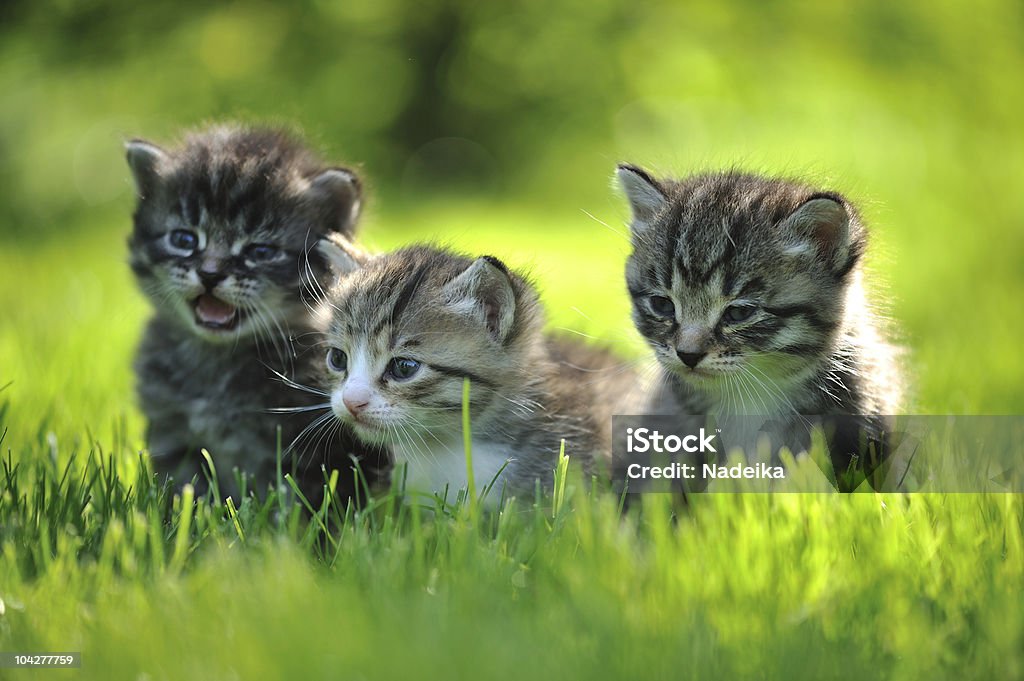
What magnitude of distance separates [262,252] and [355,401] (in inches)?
33.5

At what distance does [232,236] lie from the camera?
3580 millimetres

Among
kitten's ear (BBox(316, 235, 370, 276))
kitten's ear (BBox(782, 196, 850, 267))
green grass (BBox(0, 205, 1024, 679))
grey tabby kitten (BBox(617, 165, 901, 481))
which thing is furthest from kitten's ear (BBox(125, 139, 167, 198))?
kitten's ear (BBox(782, 196, 850, 267))

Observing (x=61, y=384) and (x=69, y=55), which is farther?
(x=69, y=55)

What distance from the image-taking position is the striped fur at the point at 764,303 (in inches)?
122

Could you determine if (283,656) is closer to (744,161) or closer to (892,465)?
(892,465)

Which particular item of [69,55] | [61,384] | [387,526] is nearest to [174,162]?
[61,384]

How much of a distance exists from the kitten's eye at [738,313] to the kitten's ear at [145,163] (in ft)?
6.93

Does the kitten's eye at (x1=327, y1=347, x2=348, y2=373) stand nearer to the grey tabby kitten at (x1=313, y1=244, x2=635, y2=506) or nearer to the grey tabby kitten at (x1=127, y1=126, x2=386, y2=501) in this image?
the grey tabby kitten at (x1=313, y1=244, x2=635, y2=506)

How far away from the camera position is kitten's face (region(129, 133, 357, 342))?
355 centimetres

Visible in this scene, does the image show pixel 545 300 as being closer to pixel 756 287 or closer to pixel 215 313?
pixel 756 287

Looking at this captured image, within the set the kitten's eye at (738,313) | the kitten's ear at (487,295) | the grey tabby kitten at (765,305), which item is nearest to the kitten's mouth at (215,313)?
the kitten's ear at (487,295)

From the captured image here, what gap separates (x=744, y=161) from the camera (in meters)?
4.08

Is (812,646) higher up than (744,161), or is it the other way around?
(744,161)

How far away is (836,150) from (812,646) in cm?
876
